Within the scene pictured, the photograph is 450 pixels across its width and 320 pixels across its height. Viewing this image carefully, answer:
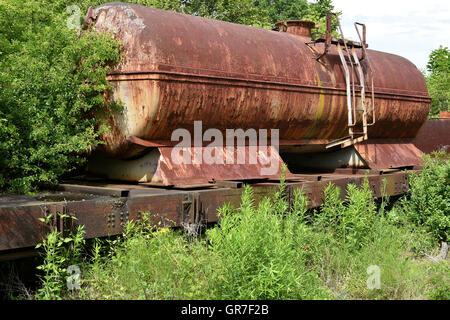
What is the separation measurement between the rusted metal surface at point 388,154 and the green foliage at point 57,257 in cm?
592

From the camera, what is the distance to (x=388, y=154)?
32.2 feet

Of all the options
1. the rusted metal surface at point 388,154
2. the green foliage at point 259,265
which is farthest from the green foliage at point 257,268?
the rusted metal surface at point 388,154

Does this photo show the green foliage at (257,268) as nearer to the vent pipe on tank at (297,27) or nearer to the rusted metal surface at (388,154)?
the rusted metal surface at (388,154)

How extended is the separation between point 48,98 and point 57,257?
7.63 ft

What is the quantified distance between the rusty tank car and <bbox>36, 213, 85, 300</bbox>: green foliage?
5.53ft

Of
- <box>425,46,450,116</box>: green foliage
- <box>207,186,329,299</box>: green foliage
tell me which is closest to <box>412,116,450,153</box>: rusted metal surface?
<box>207,186,329,299</box>: green foliage

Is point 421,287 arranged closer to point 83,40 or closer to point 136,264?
point 136,264

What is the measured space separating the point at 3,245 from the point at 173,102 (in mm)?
2825

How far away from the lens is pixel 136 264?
15.6 feet

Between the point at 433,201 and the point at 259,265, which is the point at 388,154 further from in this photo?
the point at 259,265

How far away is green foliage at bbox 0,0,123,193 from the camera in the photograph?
570 cm

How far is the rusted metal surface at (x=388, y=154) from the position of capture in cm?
925

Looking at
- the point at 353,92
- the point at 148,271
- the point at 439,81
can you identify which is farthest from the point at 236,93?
the point at 439,81
